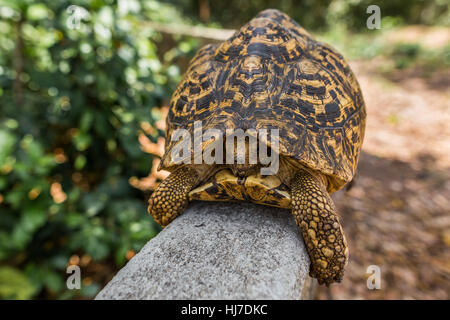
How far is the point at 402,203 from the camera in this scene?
3.61 m

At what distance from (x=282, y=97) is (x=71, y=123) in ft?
7.00

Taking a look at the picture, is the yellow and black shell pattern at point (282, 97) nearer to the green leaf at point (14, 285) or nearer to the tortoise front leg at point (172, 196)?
the tortoise front leg at point (172, 196)

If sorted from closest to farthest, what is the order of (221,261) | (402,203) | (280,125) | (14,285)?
(221,261) → (280,125) → (14,285) → (402,203)

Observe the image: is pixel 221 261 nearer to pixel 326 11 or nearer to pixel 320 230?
pixel 320 230

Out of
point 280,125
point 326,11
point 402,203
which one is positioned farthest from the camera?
point 326,11

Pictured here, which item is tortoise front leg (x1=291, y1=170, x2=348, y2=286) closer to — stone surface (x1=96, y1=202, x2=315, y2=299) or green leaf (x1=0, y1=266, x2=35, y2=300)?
stone surface (x1=96, y1=202, x2=315, y2=299)

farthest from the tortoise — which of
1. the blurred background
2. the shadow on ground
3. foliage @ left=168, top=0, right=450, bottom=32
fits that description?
foliage @ left=168, top=0, right=450, bottom=32

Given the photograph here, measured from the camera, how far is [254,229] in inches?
60.8

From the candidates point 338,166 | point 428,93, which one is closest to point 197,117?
point 338,166

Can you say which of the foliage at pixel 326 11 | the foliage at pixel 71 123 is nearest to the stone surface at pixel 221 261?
the foliage at pixel 71 123

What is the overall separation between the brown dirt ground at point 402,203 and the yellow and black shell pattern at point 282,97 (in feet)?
5.03

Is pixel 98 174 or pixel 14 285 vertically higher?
pixel 98 174

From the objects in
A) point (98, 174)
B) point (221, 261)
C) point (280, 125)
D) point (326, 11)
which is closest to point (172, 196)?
point (221, 261)

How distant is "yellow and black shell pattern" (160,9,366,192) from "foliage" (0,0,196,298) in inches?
38.2
